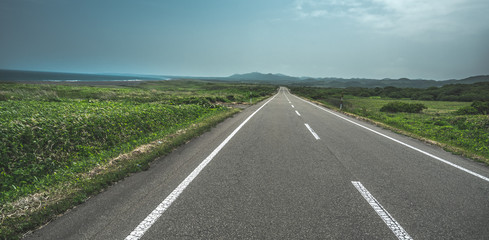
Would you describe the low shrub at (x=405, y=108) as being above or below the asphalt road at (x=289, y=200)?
above

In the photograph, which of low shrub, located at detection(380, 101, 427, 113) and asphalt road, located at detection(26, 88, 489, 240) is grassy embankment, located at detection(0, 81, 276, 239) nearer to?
asphalt road, located at detection(26, 88, 489, 240)

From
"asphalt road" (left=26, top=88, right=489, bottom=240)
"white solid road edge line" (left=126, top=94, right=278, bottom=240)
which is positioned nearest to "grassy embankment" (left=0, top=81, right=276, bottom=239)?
"asphalt road" (left=26, top=88, right=489, bottom=240)

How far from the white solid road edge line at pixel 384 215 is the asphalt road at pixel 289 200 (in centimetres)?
1

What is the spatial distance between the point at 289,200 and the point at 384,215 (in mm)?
1236

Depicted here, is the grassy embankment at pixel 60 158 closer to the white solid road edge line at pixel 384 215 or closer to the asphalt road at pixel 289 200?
the asphalt road at pixel 289 200

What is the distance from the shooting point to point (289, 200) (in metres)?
3.23

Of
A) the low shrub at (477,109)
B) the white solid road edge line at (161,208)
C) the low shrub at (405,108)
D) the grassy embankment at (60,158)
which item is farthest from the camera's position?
the low shrub at (405,108)

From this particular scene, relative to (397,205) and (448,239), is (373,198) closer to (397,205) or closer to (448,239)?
(397,205)

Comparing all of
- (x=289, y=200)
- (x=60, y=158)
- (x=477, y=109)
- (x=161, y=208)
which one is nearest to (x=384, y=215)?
(x=289, y=200)

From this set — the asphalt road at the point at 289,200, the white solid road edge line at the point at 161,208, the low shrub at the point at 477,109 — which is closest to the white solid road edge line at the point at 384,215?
the asphalt road at the point at 289,200

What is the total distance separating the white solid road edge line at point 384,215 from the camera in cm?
252

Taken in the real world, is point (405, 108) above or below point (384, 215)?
above

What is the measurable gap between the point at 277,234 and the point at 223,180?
5.56ft

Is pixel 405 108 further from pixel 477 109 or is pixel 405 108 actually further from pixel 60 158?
pixel 60 158
